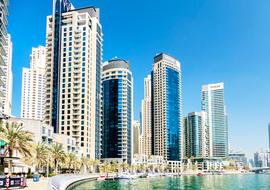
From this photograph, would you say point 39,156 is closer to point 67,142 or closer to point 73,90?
point 67,142

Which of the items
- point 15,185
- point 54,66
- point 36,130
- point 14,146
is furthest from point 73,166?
point 15,185

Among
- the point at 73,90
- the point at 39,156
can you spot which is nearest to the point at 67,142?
the point at 73,90

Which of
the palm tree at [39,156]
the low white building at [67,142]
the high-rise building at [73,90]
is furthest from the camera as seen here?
the high-rise building at [73,90]

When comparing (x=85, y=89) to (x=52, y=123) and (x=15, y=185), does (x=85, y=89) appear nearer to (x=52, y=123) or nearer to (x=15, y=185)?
(x=52, y=123)

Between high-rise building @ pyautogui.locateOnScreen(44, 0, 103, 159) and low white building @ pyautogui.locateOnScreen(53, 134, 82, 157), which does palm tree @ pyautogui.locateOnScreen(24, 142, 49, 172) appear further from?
high-rise building @ pyautogui.locateOnScreen(44, 0, 103, 159)

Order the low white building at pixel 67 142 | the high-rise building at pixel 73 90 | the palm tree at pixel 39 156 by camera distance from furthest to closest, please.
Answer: the high-rise building at pixel 73 90 < the low white building at pixel 67 142 < the palm tree at pixel 39 156

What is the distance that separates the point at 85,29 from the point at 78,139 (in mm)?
53400

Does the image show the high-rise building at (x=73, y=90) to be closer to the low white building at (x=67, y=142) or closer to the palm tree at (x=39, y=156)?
the low white building at (x=67, y=142)

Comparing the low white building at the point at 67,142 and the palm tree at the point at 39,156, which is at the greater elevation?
the low white building at the point at 67,142

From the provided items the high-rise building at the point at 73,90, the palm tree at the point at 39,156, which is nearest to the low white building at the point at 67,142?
the high-rise building at the point at 73,90

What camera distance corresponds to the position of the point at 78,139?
18438cm

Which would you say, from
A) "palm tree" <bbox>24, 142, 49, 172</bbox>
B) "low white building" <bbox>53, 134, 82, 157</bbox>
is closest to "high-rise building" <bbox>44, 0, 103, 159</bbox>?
"low white building" <bbox>53, 134, 82, 157</bbox>

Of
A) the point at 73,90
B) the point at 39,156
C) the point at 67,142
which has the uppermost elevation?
the point at 73,90

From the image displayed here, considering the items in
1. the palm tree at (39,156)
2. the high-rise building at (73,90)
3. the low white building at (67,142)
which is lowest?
the palm tree at (39,156)
